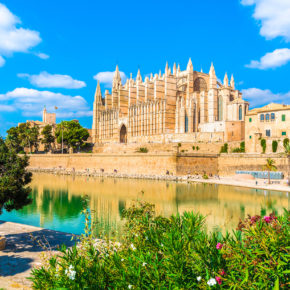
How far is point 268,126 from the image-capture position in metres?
41.1

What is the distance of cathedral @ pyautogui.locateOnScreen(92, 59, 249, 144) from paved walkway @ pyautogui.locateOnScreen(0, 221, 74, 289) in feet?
129

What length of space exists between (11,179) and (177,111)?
163 ft

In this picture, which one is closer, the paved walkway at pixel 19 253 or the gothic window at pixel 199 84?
the paved walkway at pixel 19 253

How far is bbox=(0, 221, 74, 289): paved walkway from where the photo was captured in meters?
6.69

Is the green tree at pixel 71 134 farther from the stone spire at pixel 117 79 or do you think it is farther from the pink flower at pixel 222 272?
the pink flower at pixel 222 272

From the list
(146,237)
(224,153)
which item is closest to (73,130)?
(224,153)

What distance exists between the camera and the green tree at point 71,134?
66.6 metres

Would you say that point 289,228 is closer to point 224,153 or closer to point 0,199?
point 0,199

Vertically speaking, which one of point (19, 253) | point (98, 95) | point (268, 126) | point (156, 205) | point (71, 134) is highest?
point (98, 95)

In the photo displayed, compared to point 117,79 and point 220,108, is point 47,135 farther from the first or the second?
point 220,108

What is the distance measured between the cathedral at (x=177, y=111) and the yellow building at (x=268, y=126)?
14.6 feet

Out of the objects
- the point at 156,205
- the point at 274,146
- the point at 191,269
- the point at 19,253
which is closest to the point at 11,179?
the point at 19,253

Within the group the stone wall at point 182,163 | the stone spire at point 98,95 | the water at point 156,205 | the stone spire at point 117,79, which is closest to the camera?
the water at point 156,205

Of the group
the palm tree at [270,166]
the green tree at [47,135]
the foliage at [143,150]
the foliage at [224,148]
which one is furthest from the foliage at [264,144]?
the green tree at [47,135]
